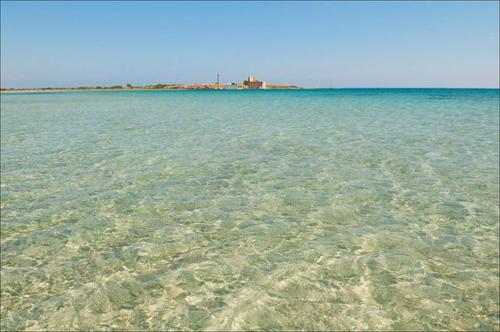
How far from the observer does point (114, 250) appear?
21.0 feet

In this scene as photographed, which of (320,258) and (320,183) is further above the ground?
(320,183)

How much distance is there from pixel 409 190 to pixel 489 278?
172 inches

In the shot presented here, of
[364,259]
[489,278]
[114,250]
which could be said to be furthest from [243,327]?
[489,278]

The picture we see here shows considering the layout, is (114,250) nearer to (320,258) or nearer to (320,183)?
(320,258)

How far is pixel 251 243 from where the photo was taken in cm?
667

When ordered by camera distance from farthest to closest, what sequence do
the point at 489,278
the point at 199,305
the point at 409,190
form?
1. the point at 409,190
2. the point at 489,278
3. the point at 199,305

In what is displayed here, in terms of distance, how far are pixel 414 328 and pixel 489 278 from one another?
1.92 meters

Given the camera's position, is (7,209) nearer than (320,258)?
No

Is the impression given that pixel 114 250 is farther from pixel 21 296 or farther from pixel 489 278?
pixel 489 278

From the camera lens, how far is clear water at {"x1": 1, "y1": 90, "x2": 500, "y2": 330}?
4.75m

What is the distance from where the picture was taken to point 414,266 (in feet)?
19.2

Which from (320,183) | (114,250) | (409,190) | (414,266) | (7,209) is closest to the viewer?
(414,266)

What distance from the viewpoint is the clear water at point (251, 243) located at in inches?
187

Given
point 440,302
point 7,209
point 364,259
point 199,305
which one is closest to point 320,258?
point 364,259
